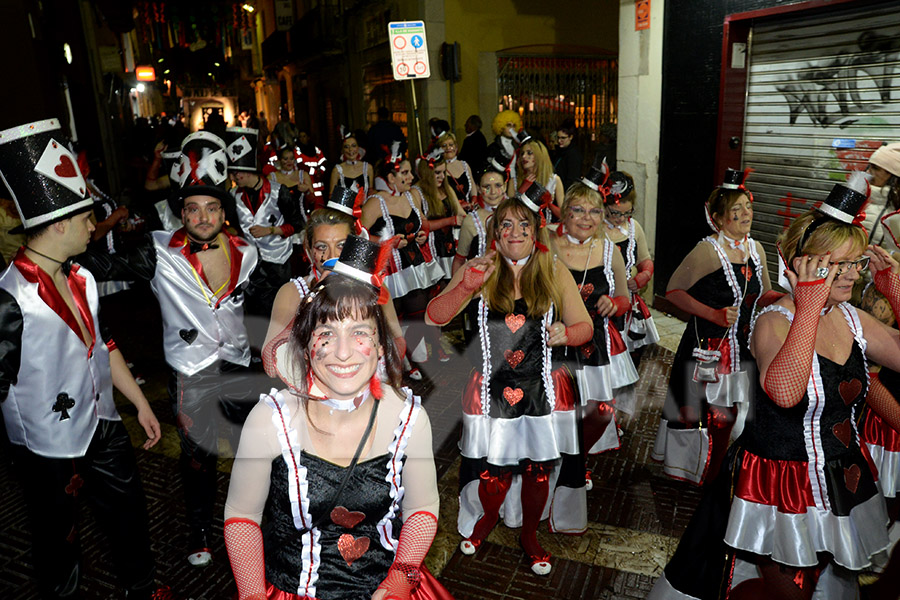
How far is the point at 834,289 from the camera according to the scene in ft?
8.44

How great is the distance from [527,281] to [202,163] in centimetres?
233

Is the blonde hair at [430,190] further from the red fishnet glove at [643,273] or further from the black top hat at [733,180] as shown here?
the black top hat at [733,180]

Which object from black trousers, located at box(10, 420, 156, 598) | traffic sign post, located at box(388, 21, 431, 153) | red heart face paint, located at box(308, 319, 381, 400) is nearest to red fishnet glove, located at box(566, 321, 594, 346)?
red heart face paint, located at box(308, 319, 381, 400)

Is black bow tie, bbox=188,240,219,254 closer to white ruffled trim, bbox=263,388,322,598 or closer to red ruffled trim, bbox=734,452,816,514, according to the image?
white ruffled trim, bbox=263,388,322,598

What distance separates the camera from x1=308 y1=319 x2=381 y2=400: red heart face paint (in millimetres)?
2027

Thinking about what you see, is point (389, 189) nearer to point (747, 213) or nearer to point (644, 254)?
point (644, 254)

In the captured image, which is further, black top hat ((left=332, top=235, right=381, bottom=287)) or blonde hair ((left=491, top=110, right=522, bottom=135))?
blonde hair ((left=491, top=110, right=522, bottom=135))

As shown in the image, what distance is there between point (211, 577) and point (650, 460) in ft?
10.1

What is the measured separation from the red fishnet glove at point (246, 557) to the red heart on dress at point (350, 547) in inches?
9.9

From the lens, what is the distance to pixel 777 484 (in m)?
2.67

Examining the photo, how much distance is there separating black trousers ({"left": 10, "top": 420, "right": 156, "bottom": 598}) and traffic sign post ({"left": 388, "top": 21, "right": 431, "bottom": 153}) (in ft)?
24.0

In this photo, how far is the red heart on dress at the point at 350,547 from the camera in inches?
84.4

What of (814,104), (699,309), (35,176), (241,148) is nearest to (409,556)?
(35,176)

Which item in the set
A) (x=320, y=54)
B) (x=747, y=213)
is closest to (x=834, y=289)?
(x=747, y=213)
